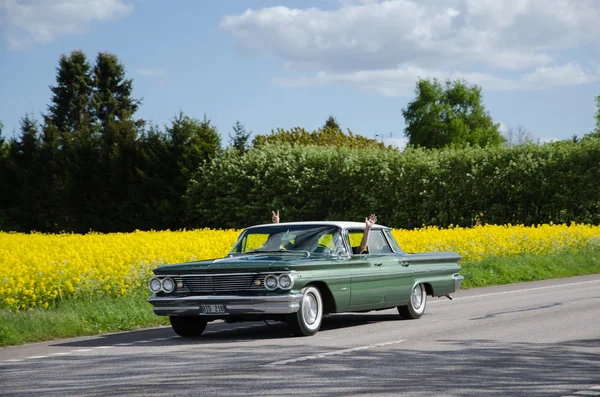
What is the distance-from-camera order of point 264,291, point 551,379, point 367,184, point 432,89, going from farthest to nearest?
point 432,89 → point 367,184 → point 264,291 → point 551,379

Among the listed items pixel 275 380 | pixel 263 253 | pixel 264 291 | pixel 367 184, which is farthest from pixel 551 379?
pixel 367 184

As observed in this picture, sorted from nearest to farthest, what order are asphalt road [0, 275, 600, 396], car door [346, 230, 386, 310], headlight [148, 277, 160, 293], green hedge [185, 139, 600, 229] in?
asphalt road [0, 275, 600, 396]
headlight [148, 277, 160, 293]
car door [346, 230, 386, 310]
green hedge [185, 139, 600, 229]

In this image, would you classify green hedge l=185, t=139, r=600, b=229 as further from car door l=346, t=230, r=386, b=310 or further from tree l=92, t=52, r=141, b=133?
tree l=92, t=52, r=141, b=133

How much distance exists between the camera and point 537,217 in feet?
138

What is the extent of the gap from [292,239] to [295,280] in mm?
1754

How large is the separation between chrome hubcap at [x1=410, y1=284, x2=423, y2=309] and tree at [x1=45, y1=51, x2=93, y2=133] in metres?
79.7

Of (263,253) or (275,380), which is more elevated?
(263,253)

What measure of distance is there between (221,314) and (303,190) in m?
34.9

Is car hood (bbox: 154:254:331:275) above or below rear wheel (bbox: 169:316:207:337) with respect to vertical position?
above

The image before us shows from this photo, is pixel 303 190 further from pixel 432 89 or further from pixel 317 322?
pixel 432 89

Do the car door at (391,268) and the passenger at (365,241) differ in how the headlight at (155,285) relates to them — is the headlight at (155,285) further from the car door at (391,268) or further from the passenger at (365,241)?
the car door at (391,268)

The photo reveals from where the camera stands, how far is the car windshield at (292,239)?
13914 millimetres

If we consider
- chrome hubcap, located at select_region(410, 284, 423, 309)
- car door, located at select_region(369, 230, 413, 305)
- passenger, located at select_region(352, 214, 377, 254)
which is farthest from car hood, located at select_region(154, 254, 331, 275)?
chrome hubcap, located at select_region(410, 284, 423, 309)

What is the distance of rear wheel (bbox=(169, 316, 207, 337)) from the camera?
13.4 metres
